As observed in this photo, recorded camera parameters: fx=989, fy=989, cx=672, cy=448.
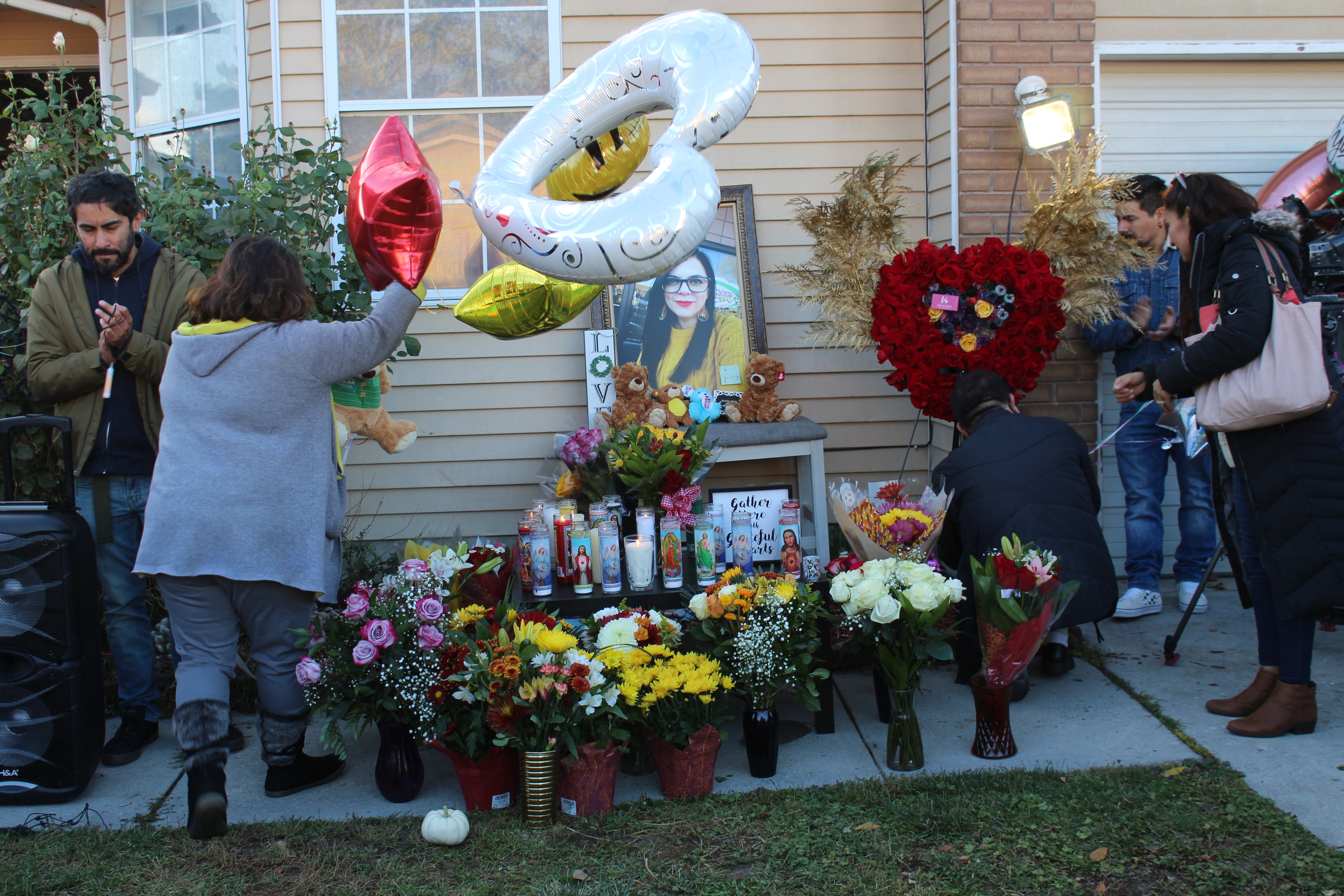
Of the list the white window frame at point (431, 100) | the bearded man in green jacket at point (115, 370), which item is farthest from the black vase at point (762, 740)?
the white window frame at point (431, 100)

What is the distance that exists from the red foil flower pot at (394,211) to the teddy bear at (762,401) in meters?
2.32

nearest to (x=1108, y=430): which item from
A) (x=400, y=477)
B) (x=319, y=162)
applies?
(x=400, y=477)

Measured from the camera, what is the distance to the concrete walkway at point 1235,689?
2.91m

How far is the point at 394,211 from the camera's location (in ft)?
9.02

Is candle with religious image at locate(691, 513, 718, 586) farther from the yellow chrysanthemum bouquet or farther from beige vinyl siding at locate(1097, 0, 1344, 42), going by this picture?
beige vinyl siding at locate(1097, 0, 1344, 42)

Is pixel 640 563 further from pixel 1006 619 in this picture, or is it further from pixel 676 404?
pixel 676 404

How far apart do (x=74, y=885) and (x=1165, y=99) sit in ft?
18.7

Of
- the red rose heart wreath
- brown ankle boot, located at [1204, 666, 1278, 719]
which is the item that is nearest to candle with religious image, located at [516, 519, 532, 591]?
the red rose heart wreath

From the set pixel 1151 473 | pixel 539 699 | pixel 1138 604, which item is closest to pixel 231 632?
pixel 539 699

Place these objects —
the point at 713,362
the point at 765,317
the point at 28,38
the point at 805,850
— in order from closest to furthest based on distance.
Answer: the point at 805,850, the point at 713,362, the point at 765,317, the point at 28,38

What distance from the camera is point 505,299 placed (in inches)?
124

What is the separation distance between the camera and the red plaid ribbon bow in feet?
12.3

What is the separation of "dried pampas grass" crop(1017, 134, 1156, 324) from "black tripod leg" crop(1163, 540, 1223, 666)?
1101mm

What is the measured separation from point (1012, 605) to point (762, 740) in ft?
2.94
